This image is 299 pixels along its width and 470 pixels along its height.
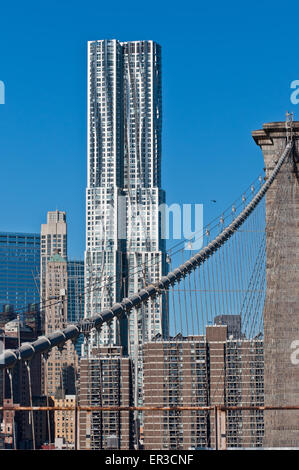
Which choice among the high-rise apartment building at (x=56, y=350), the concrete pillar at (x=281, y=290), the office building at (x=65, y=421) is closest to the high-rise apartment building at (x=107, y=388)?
the high-rise apartment building at (x=56, y=350)

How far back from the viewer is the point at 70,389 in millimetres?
130000

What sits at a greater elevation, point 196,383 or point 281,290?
point 281,290

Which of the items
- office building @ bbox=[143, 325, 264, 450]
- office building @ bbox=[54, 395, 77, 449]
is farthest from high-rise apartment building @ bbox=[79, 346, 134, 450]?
office building @ bbox=[54, 395, 77, 449]

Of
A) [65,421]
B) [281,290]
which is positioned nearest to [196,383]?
[65,421]

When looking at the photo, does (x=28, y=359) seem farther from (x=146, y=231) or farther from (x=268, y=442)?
(x=146, y=231)

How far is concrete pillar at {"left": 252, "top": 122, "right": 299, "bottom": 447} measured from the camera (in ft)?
59.1

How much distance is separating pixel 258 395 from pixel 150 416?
9979 millimetres

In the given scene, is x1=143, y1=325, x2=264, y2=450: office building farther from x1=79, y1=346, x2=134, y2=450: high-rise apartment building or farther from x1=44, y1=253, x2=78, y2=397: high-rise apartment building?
x1=44, y1=253, x2=78, y2=397: high-rise apartment building

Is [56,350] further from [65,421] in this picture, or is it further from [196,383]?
[196,383]

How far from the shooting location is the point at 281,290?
18609 mm

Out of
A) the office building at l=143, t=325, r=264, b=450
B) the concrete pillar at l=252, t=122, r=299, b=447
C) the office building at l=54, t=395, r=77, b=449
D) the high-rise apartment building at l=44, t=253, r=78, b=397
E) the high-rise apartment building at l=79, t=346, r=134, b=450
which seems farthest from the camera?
the high-rise apartment building at l=44, t=253, r=78, b=397

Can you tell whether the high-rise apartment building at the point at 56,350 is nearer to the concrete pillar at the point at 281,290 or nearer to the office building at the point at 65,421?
the office building at the point at 65,421

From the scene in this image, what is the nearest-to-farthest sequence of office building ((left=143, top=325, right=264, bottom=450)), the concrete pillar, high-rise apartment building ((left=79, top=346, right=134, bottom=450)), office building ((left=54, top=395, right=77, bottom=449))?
the concrete pillar < office building ((left=143, top=325, right=264, bottom=450)) < high-rise apartment building ((left=79, top=346, right=134, bottom=450)) < office building ((left=54, top=395, right=77, bottom=449))

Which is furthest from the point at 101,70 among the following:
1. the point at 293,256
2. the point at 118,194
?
the point at 293,256
